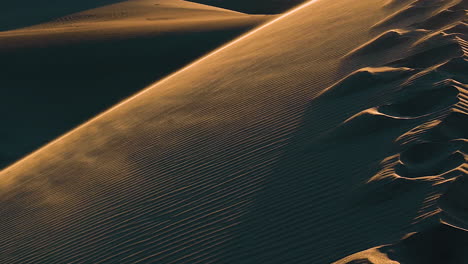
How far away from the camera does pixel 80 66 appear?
16.5 m

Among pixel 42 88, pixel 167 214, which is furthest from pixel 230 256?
pixel 42 88

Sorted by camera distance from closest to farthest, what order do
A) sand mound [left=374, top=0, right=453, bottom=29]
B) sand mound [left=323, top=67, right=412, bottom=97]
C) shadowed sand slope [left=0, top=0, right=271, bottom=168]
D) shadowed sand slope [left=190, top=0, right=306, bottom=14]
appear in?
sand mound [left=323, top=67, right=412, bottom=97]
sand mound [left=374, top=0, right=453, bottom=29]
shadowed sand slope [left=0, top=0, right=271, bottom=168]
shadowed sand slope [left=190, top=0, right=306, bottom=14]

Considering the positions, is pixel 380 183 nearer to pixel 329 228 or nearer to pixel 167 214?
pixel 329 228

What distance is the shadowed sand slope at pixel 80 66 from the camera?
45.3 ft

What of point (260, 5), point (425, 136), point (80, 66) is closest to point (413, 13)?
point (425, 136)

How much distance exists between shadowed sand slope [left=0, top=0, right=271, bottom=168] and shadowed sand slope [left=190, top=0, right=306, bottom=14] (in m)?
7.60

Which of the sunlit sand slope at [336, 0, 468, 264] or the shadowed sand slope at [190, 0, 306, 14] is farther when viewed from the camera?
the shadowed sand slope at [190, 0, 306, 14]

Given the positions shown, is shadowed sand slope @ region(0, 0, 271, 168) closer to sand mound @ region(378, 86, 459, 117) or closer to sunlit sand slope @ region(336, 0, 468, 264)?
sunlit sand slope @ region(336, 0, 468, 264)

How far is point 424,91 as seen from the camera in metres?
6.57

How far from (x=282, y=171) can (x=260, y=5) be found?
2528 centimetres

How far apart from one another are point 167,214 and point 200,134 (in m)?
2.32

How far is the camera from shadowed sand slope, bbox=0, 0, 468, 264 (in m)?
4.71

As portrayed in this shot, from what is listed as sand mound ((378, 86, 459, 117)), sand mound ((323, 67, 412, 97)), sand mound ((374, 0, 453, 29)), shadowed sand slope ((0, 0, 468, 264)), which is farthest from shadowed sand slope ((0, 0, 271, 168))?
sand mound ((378, 86, 459, 117))

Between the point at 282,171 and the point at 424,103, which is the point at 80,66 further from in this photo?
the point at 424,103
